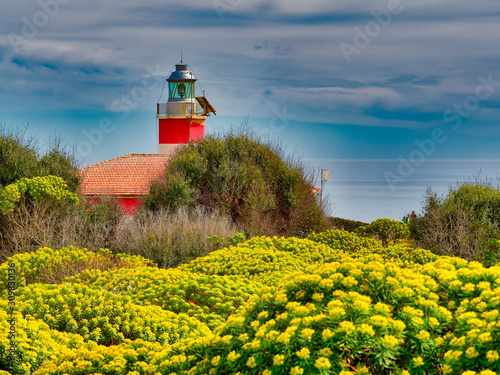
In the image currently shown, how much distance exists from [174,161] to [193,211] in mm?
3279

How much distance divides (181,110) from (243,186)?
46.7ft

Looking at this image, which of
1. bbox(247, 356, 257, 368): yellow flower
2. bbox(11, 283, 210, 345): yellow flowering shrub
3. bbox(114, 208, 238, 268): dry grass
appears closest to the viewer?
bbox(247, 356, 257, 368): yellow flower

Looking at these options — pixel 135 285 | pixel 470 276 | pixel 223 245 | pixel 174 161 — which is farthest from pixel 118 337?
pixel 174 161

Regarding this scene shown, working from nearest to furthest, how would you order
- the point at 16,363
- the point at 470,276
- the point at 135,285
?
the point at 470,276 → the point at 16,363 → the point at 135,285

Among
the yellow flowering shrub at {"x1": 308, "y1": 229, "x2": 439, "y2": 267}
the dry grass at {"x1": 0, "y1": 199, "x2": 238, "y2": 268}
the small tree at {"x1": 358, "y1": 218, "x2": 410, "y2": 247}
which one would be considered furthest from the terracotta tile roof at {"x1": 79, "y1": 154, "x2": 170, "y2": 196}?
the yellow flowering shrub at {"x1": 308, "y1": 229, "x2": 439, "y2": 267}

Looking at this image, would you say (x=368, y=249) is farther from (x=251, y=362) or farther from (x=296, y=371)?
(x=296, y=371)

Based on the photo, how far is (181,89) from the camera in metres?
31.4

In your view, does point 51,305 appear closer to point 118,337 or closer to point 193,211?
point 118,337

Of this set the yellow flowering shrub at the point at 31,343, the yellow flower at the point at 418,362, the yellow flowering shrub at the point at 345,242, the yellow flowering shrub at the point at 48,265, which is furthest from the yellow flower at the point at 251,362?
the yellow flowering shrub at the point at 345,242

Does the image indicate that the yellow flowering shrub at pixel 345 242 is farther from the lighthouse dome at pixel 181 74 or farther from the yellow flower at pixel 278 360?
the lighthouse dome at pixel 181 74

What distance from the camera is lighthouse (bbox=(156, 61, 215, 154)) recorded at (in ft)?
102

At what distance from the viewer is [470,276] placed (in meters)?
3.81

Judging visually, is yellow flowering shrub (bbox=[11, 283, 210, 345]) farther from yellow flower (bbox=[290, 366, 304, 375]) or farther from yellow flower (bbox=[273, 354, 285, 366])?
yellow flower (bbox=[290, 366, 304, 375])

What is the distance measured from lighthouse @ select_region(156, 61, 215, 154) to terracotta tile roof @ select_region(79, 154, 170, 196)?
3.53 metres
